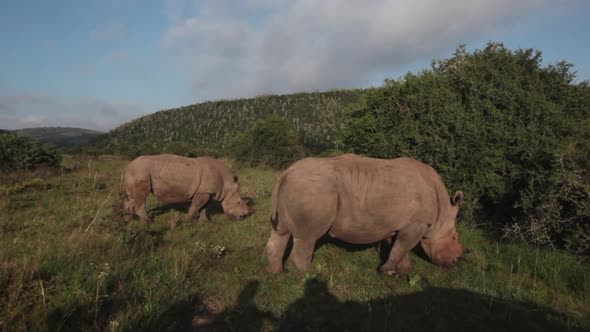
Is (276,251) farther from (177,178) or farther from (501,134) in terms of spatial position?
(501,134)

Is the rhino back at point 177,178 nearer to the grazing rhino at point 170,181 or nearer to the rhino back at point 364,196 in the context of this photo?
the grazing rhino at point 170,181

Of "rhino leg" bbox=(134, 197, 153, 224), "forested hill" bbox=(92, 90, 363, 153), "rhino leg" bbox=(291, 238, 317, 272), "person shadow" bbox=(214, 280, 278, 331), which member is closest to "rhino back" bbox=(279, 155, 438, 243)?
"rhino leg" bbox=(291, 238, 317, 272)

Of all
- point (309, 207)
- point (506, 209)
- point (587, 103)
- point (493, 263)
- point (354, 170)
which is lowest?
point (493, 263)

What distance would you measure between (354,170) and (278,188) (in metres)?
1.34

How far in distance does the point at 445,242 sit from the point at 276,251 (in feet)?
10.3

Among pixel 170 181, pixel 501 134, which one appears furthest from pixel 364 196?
pixel 170 181

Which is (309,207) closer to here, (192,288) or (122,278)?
(192,288)

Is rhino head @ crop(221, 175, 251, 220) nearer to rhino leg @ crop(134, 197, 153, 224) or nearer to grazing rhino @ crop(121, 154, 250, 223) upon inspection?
grazing rhino @ crop(121, 154, 250, 223)

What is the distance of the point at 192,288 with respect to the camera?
162 inches

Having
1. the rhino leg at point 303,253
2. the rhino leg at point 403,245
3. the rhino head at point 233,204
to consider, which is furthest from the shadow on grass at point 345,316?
the rhino head at point 233,204

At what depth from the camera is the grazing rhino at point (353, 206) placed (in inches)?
178

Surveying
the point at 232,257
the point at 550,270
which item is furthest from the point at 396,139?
the point at 232,257

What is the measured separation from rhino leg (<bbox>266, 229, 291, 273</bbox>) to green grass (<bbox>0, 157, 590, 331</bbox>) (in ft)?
0.52

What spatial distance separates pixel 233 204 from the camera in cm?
891
